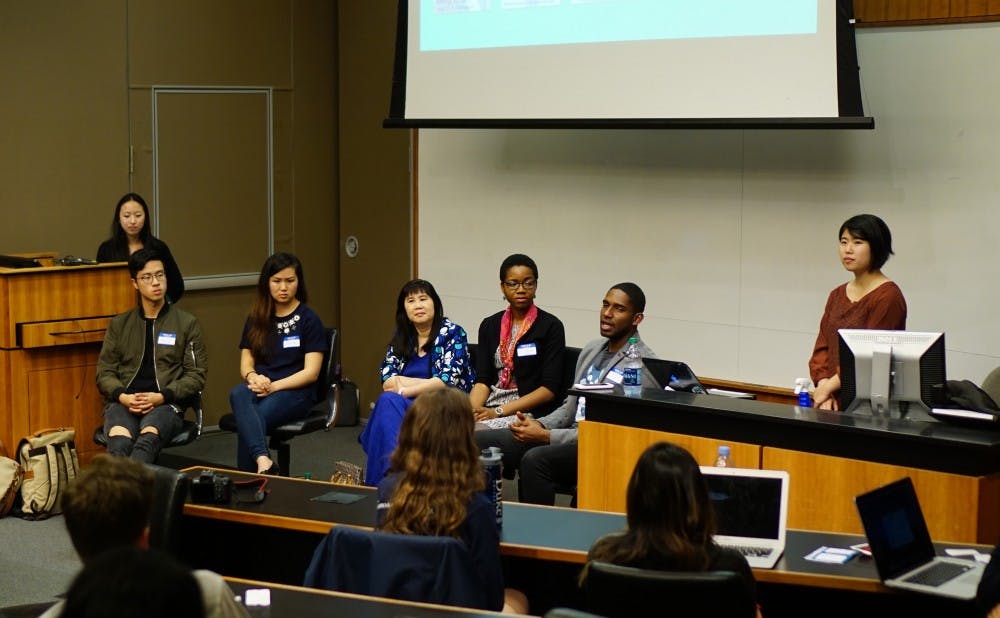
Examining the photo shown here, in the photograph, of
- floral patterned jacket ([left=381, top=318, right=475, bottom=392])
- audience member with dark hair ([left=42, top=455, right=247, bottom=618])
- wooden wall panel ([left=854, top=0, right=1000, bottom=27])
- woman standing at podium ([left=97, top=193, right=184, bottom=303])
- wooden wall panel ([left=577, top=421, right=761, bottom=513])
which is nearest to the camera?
audience member with dark hair ([left=42, top=455, right=247, bottom=618])

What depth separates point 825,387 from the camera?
521 cm

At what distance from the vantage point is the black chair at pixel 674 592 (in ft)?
9.13

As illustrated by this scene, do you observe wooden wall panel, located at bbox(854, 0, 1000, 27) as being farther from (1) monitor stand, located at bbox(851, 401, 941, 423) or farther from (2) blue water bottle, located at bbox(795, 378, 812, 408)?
(1) monitor stand, located at bbox(851, 401, 941, 423)

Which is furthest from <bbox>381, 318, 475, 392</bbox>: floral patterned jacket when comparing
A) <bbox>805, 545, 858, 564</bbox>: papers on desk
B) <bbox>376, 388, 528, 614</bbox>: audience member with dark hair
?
<bbox>805, 545, 858, 564</bbox>: papers on desk

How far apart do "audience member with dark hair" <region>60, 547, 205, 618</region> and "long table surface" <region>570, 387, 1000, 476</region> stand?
3015mm

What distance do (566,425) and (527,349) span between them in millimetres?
410

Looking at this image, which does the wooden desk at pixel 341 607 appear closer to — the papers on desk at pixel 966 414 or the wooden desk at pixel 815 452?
the wooden desk at pixel 815 452

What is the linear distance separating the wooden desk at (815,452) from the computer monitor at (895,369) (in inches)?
4.4

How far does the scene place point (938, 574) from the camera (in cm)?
342

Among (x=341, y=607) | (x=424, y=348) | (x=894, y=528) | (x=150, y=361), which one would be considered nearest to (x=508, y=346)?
(x=424, y=348)

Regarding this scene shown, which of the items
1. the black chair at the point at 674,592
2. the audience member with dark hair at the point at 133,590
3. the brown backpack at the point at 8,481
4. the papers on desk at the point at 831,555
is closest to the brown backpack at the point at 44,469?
the brown backpack at the point at 8,481

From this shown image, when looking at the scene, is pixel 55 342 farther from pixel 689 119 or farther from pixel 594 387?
pixel 689 119

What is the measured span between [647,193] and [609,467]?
224 centimetres

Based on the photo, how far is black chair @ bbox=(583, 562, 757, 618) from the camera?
9.13 feet
